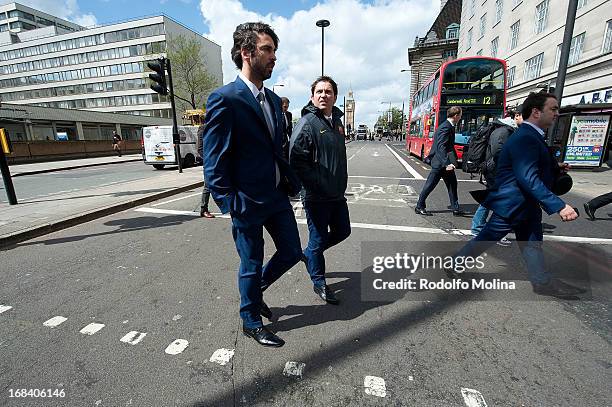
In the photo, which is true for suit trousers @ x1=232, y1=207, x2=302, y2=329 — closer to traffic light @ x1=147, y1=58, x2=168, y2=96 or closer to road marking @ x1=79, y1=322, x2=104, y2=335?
road marking @ x1=79, y1=322, x2=104, y2=335

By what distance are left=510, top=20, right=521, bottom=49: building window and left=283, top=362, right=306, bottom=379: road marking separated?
3189cm

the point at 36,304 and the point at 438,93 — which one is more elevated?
the point at 438,93

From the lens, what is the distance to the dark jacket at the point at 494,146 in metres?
3.84

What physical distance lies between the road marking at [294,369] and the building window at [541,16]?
28.4m

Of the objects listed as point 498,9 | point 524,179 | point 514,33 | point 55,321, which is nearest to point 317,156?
point 524,179

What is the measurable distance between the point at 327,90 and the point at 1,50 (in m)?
92.3

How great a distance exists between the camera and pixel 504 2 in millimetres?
26375

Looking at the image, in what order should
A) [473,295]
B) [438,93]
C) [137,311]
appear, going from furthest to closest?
1. [438,93]
2. [473,295]
3. [137,311]

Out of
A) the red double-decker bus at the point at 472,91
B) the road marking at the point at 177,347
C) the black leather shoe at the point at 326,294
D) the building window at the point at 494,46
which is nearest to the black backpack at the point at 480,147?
the black leather shoe at the point at 326,294

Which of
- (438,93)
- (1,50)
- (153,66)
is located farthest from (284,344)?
(1,50)

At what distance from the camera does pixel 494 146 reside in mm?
3889

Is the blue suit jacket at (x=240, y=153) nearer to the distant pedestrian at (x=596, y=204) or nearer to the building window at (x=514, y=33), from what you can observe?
the distant pedestrian at (x=596, y=204)

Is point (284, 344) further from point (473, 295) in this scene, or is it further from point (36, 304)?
point (36, 304)

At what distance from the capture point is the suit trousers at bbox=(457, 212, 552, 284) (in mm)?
2676
